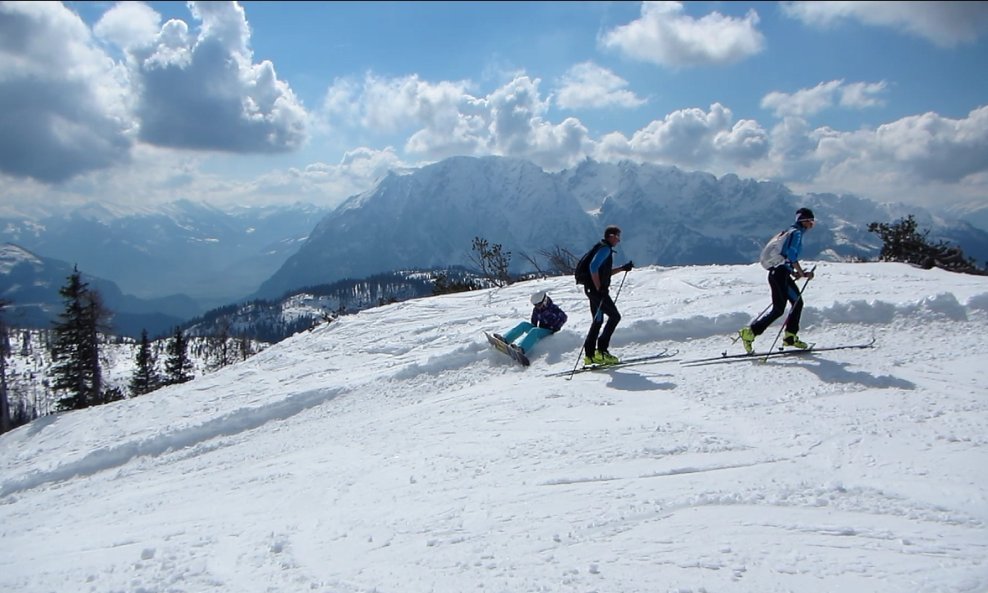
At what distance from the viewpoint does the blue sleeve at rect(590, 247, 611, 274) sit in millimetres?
9327

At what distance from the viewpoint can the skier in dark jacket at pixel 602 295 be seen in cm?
931

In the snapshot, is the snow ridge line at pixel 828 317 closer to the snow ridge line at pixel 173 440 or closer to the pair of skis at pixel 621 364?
the pair of skis at pixel 621 364

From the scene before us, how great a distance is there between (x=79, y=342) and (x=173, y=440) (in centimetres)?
2701

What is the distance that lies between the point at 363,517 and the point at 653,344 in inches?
289

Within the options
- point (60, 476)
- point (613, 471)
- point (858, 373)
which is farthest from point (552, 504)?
point (60, 476)

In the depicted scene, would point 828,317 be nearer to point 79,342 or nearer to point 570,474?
point 570,474

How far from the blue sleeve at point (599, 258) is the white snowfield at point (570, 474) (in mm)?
1778

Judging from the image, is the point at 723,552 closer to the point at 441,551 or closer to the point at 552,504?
the point at 552,504

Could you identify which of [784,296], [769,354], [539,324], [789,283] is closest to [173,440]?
[539,324]

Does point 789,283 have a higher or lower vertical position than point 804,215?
lower

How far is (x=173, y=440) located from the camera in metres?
10.5

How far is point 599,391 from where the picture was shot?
27.5ft

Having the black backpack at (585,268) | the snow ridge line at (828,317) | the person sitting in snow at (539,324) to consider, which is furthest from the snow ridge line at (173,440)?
the snow ridge line at (828,317)

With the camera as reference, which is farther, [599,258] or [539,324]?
[539,324]
